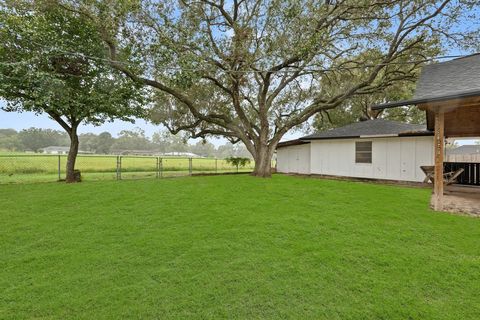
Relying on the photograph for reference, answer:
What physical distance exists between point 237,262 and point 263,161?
927 cm

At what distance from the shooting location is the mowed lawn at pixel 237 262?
2117 mm

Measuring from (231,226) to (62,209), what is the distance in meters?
4.09

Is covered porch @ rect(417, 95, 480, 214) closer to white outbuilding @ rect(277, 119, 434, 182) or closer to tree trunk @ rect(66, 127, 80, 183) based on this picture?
white outbuilding @ rect(277, 119, 434, 182)

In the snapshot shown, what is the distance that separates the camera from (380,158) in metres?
10.9

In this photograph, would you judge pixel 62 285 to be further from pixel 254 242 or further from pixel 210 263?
pixel 254 242

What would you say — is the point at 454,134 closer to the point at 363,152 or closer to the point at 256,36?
the point at 363,152

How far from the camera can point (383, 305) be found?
83.4 inches

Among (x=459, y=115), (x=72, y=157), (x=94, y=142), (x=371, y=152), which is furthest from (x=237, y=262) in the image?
(x=94, y=142)

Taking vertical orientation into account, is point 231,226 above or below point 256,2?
below

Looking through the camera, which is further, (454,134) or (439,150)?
(454,134)

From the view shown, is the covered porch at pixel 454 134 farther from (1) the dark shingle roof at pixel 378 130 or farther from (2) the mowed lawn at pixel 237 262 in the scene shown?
(1) the dark shingle roof at pixel 378 130

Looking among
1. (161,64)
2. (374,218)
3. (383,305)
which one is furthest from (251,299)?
(161,64)

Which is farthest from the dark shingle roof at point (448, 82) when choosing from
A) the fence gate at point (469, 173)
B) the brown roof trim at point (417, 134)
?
the fence gate at point (469, 173)

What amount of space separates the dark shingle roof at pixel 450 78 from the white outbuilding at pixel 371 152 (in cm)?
419
